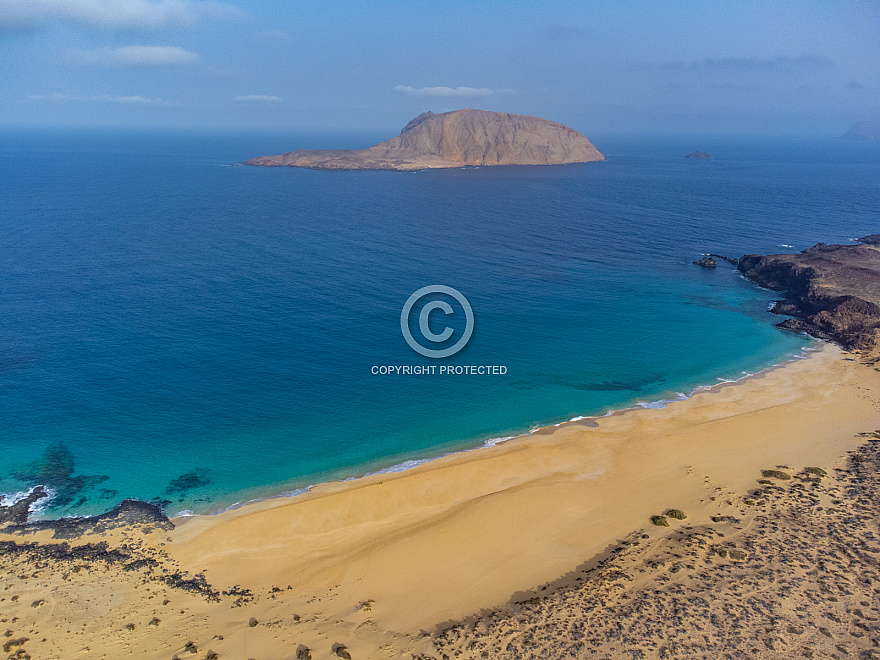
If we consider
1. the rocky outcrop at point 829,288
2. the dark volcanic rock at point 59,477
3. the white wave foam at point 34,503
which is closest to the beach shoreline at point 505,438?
the rocky outcrop at point 829,288

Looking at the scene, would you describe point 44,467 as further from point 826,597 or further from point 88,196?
point 88,196

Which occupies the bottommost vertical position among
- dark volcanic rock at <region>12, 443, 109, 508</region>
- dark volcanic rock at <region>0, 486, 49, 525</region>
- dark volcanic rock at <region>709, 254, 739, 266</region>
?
dark volcanic rock at <region>0, 486, 49, 525</region>

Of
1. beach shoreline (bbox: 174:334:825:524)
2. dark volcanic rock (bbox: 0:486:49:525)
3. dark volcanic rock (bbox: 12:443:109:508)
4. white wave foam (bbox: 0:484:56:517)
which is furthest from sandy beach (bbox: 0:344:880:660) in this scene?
dark volcanic rock (bbox: 12:443:109:508)

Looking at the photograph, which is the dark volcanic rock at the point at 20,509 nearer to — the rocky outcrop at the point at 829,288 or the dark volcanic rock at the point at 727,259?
the rocky outcrop at the point at 829,288

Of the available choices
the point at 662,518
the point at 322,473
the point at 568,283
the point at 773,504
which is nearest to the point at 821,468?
the point at 773,504

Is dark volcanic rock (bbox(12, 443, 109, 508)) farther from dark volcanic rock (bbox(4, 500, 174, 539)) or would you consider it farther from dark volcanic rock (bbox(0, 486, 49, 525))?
dark volcanic rock (bbox(4, 500, 174, 539))
